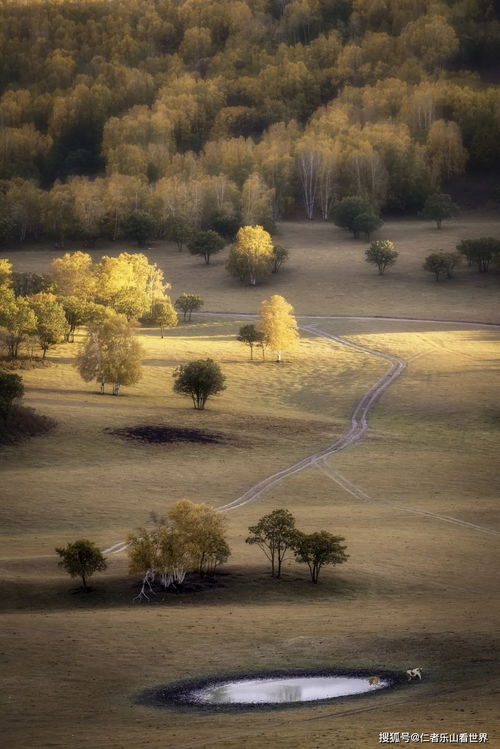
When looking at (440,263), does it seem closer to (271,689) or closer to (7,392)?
(7,392)

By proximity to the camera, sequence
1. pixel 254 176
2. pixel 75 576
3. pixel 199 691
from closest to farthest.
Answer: pixel 199 691
pixel 75 576
pixel 254 176

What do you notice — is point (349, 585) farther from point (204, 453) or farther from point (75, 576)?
point (204, 453)

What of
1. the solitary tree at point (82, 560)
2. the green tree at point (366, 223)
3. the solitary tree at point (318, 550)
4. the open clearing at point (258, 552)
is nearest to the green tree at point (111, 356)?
the open clearing at point (258, 552)

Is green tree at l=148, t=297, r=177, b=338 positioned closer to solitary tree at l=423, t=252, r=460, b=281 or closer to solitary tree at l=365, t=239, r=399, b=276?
solitary tree at l=365, t=239, r=399, b=276

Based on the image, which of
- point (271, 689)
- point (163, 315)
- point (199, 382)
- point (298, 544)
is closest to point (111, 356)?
point (199, 382)

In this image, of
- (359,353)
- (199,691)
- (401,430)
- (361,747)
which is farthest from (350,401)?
(361,747)

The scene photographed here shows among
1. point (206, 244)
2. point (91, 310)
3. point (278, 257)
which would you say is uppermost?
point (206, 244)

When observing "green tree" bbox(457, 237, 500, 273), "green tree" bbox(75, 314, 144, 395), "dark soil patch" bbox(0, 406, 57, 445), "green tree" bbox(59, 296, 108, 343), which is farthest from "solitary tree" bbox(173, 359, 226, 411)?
"green tree" bbox(457, 237, 500, 273)
